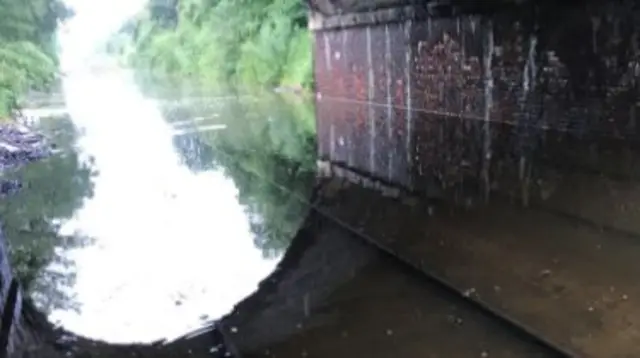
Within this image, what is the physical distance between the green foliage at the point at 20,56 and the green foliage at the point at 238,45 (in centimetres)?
979

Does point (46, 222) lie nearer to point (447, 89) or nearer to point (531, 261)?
point (531, 261)

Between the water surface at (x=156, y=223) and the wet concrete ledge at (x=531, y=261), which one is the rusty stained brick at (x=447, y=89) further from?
the wet concrete ledge at (x=531, y=261)

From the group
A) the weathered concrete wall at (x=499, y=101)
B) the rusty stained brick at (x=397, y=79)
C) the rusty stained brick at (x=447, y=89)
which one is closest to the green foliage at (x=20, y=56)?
the weathered concrete wall at (x=499, y=101)

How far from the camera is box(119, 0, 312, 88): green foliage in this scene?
3453 centimetres

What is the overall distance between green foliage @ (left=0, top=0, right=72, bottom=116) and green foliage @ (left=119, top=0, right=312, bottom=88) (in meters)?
9.79

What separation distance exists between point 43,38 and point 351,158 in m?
32.1

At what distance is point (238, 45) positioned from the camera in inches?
1676

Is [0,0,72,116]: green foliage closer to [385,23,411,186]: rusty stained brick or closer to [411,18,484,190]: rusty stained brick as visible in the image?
[385,23,411,186]: rusty stained brick

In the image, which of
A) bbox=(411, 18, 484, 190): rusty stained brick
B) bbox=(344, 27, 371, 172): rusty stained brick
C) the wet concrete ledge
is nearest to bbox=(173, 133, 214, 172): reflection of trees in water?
bbox=(344, 27, 371, 172): rusty stained brick

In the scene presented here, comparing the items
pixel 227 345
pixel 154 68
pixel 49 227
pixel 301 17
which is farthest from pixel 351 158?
pixel 154 68

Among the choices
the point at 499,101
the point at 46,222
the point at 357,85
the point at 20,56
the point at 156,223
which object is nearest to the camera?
the point at 156,223

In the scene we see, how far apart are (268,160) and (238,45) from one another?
29.0 meters

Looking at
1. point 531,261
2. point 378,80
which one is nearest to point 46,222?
point 531,261

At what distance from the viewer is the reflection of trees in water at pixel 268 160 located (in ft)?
30.6
